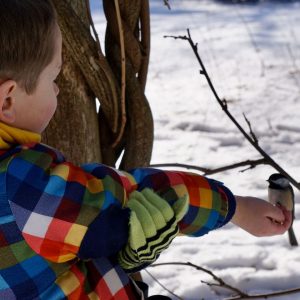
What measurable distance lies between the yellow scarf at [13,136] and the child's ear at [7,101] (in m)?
0.01

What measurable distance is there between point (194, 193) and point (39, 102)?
0.27m

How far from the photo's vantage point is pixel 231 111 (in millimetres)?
3859

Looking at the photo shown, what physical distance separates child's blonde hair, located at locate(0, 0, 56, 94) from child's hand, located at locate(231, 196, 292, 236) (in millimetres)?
393

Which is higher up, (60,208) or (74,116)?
(60,208)

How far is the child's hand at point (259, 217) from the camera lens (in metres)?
1.15

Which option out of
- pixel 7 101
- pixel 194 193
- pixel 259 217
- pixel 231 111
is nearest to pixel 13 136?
pixel 7 101

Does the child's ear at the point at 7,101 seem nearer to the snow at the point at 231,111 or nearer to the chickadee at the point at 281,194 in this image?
the chickadee at the point at 281,194

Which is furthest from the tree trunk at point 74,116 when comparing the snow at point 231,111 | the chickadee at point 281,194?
the snow at point 231,111

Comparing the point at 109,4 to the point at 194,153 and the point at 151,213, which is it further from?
the point at 194,153

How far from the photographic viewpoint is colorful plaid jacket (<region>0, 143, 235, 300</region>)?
92 centimetres

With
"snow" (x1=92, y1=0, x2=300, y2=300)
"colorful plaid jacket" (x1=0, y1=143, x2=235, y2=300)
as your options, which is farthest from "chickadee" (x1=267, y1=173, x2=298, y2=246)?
"snow" (x1=92, y1=0, x2=300, y2=300)

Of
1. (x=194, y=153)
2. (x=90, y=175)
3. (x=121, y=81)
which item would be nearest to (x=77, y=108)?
(x=121, y=81)

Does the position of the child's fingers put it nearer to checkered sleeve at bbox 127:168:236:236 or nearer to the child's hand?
the child's hand

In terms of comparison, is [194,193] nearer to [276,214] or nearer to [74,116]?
[276,214]
